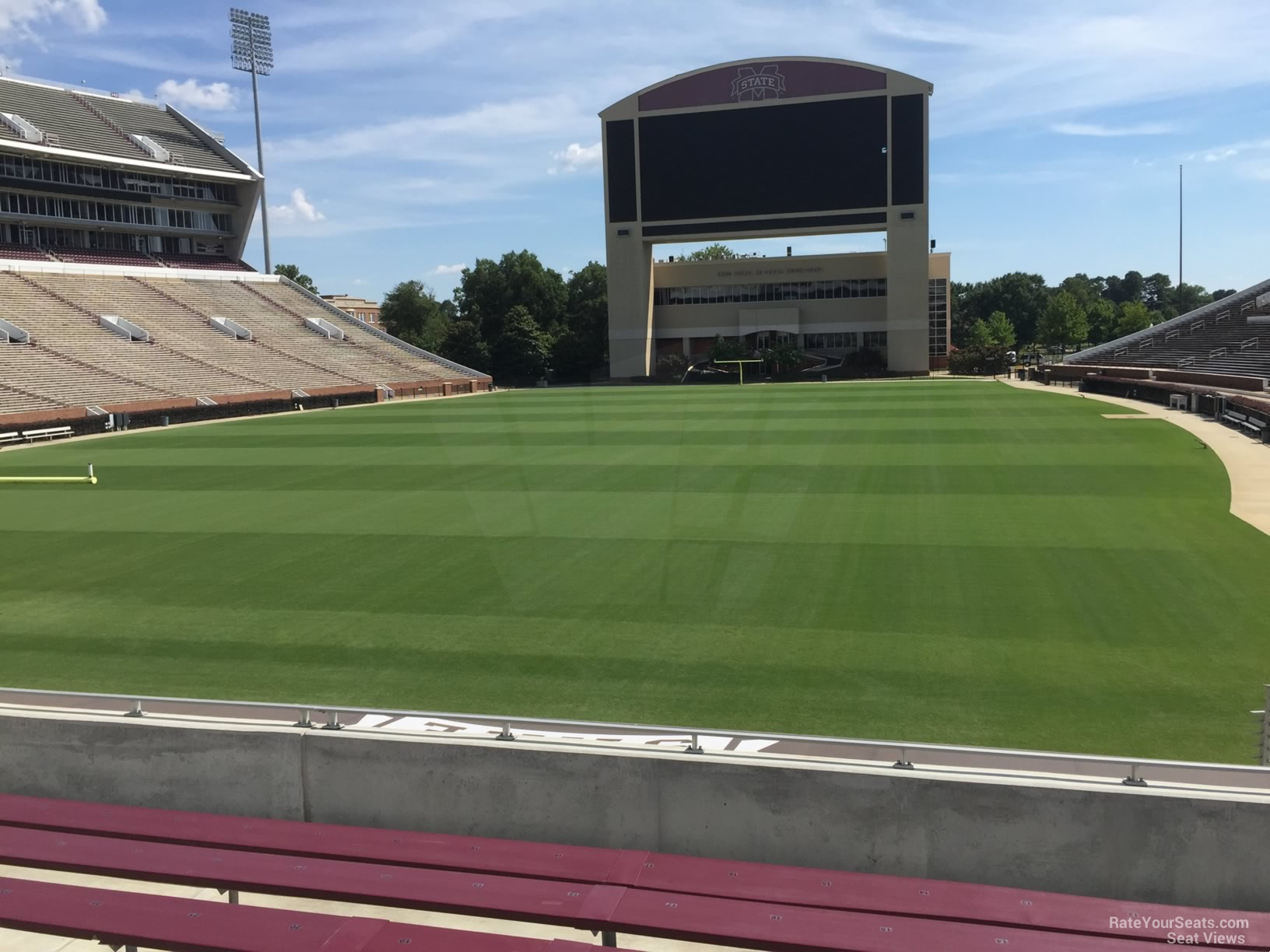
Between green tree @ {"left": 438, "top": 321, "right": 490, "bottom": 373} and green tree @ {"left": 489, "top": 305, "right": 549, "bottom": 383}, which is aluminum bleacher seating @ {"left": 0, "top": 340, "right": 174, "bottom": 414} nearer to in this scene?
green tree @ {"left": 489, "top": 305, "right": 549, "bottom": 383}

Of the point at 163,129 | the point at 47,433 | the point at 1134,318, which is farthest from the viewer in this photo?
the point at 1134,318

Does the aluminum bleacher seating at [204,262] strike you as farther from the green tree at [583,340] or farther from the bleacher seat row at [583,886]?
the bleacher seat row at [583,886]

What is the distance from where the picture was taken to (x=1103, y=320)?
4594 inches

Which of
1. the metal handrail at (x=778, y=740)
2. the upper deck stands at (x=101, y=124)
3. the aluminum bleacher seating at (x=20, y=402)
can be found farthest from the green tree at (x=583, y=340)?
the metal handrail at (x=778, y=740)

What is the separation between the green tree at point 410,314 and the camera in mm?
96438

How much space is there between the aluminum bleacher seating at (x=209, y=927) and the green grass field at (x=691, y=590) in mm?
3987

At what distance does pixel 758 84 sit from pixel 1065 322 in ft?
134

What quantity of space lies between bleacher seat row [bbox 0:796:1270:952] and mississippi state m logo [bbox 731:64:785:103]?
7223 cm

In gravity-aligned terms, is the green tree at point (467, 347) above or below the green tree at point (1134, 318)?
below

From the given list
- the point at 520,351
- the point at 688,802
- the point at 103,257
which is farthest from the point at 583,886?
the point at 520,351

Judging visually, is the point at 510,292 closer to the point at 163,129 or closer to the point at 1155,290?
the point at 163,129

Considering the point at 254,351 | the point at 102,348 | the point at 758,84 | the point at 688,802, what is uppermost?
the point at 758,84

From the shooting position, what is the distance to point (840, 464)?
23312 millimetres

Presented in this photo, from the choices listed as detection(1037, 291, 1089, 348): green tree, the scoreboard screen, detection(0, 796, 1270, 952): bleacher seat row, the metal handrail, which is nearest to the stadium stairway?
the scoreboard screen
